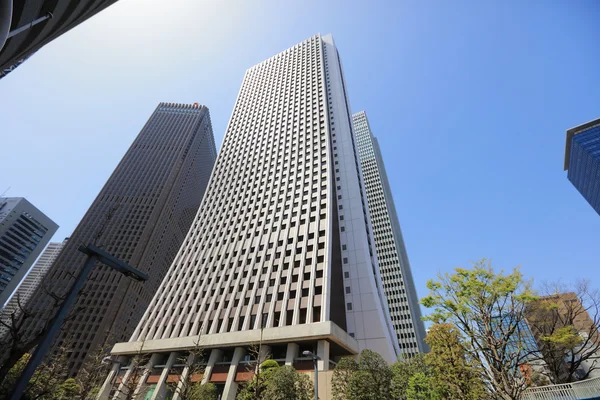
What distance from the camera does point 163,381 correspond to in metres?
36.1

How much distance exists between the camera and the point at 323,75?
69.8 metres

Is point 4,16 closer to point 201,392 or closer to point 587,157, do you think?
point 201,392

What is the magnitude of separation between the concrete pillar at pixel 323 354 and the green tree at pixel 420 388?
9.56 meters

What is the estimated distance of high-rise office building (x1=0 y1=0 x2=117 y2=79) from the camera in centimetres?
1077

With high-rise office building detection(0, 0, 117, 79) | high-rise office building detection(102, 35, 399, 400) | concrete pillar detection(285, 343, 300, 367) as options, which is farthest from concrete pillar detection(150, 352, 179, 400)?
high-rise office building detection(0, 0, 117, 79)

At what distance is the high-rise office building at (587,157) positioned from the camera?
8719cm

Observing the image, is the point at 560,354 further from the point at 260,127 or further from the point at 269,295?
the point at 260,127

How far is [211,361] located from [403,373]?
76.8 ft

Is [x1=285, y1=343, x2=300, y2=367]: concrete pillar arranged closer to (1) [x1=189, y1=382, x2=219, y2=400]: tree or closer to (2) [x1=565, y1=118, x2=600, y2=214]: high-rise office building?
(1) [x1=189, y1=382, x2=219, y2=400]: tree

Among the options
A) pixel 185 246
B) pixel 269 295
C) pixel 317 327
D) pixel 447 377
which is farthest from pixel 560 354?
pixel 185 246

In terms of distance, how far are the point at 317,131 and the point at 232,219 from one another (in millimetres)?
24236

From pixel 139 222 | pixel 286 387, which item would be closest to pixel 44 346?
pixel 286 387

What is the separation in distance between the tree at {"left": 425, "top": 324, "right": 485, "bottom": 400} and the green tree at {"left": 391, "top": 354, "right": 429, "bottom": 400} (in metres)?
0.83

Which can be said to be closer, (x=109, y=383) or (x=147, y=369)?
(x=147, y=369)
